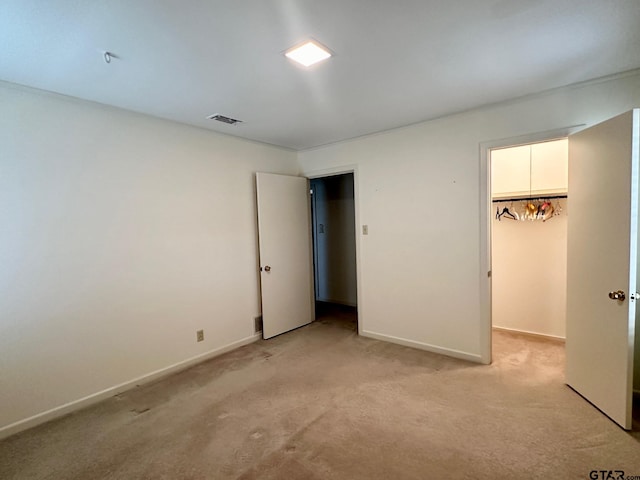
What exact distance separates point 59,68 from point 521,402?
4.05 m

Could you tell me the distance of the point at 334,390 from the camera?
262cm

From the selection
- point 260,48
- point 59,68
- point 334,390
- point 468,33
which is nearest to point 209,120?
point 59,68

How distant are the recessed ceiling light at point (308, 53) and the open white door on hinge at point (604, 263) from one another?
1991 millimetres

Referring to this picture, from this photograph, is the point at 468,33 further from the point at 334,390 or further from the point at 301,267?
the point at 301,267

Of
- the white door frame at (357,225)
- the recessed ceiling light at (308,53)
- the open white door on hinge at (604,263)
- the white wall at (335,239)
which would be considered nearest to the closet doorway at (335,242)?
the white wall at (335,239)

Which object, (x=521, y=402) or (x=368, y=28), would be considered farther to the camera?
(x=521, y=402)

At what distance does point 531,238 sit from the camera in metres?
3.61

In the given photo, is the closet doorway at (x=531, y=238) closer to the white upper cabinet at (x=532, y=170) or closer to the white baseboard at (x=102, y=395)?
the white upper cabinet at (x=532, y=170)

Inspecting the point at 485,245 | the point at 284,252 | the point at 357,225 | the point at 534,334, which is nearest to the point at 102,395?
the point at 284,252

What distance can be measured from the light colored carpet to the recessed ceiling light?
8.14 feet

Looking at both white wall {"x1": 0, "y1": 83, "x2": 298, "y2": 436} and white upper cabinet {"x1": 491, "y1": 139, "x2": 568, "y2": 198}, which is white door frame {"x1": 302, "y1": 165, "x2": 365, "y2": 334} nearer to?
white wall {"x1": 0, "y1": 83, "x2": 298, "y2": 436}

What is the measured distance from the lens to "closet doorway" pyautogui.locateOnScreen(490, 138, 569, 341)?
3.44 metres

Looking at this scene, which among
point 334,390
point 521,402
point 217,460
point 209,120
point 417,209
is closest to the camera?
point 217,460

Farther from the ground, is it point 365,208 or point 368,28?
point 368,28
